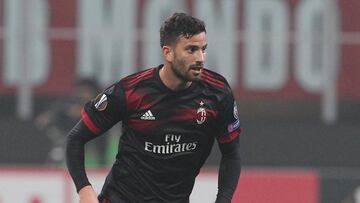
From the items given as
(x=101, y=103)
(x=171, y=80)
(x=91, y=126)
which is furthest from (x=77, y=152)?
(x=171, y=80)

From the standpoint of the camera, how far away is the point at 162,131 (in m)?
5.27

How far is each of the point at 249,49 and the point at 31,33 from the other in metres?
2.60

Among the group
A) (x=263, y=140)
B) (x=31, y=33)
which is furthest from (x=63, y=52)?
(x=263, y=140)

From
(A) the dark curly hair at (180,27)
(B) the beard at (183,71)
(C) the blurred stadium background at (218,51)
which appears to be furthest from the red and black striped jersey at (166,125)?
(C) the blurred stadium background at (218,51)

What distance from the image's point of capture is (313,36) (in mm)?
13719

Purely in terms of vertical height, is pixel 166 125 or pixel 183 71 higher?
pixel 183 71

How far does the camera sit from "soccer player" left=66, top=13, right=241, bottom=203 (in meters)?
5.20

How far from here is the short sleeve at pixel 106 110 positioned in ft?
17.0

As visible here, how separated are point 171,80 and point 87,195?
1.95ft

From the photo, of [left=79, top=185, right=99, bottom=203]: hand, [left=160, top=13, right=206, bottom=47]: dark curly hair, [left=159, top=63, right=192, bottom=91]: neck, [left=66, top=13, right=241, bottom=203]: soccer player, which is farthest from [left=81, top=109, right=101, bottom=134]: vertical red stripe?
[left=160, top=13, right=206, bottom=47]: dark curly hair

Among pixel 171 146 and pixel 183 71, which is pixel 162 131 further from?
pixel 183 71

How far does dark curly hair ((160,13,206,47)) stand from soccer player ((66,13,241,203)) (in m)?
0.14

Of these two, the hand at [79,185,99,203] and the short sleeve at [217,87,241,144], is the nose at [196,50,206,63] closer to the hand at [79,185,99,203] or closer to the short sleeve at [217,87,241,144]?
the short sleeve at [217,87,241,144]

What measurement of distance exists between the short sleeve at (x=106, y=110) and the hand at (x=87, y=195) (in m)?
0.25
